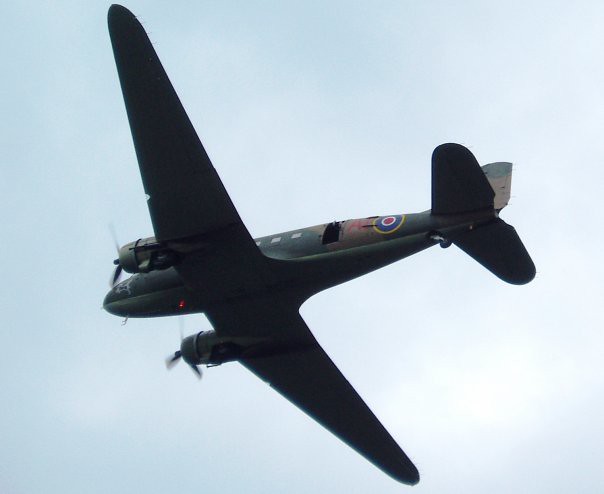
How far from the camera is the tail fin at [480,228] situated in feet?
98.3

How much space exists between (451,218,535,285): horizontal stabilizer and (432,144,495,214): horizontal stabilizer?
2.33ft

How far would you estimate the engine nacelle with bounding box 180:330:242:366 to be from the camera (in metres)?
36.1

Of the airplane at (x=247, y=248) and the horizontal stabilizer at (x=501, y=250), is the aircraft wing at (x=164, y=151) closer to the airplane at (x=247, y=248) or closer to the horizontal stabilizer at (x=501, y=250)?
the airplane at (x=247, y=248)

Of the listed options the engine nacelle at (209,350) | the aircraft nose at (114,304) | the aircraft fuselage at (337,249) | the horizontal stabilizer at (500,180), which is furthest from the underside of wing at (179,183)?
the horizontal stabilizer at (500,180)

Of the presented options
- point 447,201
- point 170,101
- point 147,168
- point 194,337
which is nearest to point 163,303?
point 194,337

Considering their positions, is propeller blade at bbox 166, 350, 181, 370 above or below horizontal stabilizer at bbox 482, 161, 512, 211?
below

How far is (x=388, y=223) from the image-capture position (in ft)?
105

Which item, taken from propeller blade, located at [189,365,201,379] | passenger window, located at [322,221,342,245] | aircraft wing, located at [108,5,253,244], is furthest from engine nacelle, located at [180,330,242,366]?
passenger window, located at [322,221,342,245]

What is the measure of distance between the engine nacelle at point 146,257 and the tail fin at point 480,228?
804 cm

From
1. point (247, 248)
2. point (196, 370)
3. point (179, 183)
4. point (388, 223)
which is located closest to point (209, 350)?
point (196, 370)

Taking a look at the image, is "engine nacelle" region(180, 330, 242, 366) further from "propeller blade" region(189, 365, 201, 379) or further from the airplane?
"propeller blade" region(189, 365, 201, 379)

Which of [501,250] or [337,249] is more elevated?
[337,249]

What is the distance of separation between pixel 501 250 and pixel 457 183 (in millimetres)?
2381

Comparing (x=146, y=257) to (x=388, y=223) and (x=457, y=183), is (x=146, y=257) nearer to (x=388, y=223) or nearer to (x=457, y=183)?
(x=388, y=223)
